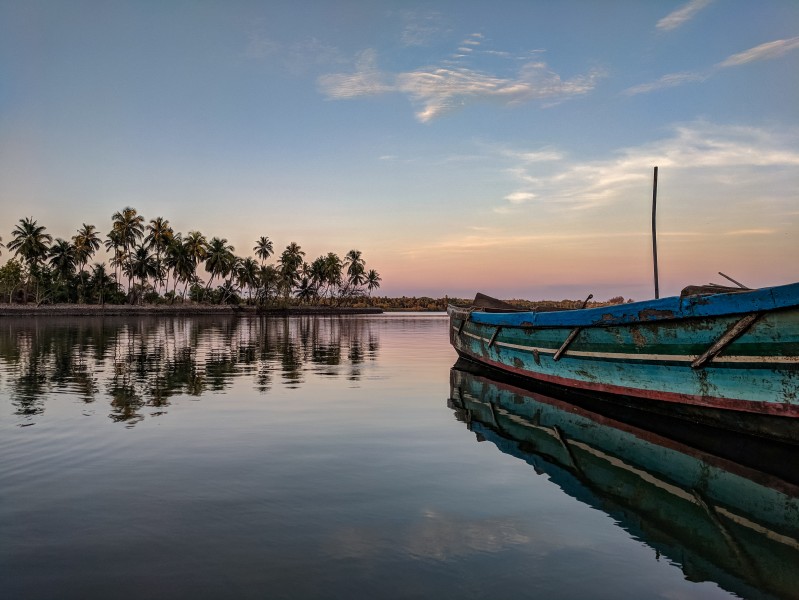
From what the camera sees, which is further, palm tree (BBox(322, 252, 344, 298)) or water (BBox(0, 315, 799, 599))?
palm tree (BBox(322, 252, 344, 298))

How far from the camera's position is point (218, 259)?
97.9 meters

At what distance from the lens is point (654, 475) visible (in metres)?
6.55

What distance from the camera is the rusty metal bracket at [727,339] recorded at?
772 cm

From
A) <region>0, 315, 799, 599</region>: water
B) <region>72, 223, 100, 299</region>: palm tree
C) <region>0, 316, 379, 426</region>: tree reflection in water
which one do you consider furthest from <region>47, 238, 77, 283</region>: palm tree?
<region>0, 315, 799, 599</region>: water

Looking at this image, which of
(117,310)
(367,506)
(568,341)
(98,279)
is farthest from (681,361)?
(98,279)

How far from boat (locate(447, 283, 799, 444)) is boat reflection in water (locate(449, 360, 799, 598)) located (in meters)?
0.44

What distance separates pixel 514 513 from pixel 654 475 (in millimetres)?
2446

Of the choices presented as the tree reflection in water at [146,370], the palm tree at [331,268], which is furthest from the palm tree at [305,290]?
the tree reflection in water at [146,370]

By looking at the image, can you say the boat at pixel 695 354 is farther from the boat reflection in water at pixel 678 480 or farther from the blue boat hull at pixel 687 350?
the boat reflection in water at pixel 678 480

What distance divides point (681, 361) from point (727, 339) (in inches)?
41.8

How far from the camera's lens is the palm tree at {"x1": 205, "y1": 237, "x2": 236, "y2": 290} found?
9781 cm

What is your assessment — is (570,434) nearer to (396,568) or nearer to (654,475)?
(654,475)

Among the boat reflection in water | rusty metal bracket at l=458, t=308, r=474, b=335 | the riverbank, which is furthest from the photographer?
the riverbank

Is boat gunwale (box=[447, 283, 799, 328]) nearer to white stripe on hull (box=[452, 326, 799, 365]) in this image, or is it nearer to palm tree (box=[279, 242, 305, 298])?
white stripe on hull (box=[452, 326, 799, 365])
